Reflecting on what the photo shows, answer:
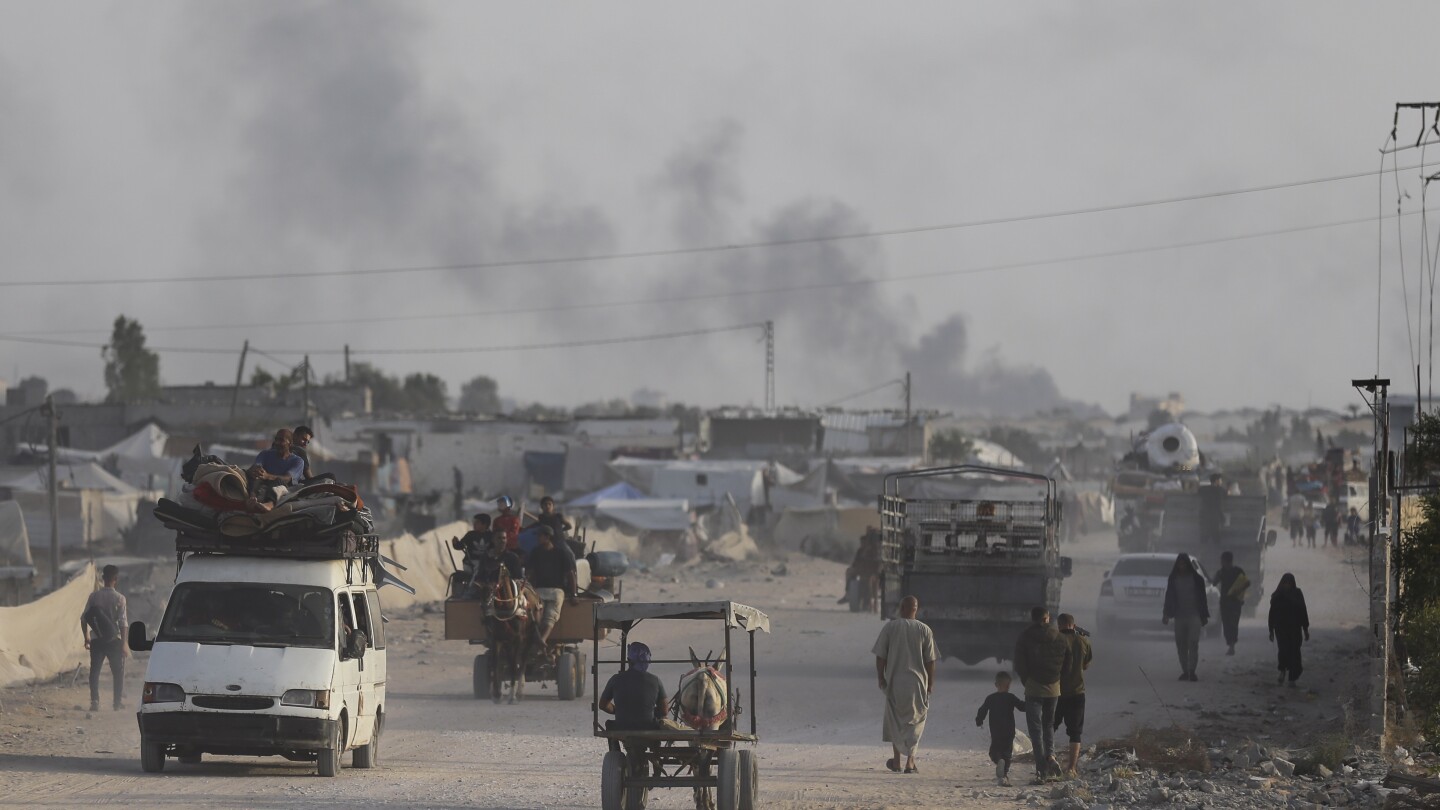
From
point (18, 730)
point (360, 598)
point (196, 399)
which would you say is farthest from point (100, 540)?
point (196, 399)

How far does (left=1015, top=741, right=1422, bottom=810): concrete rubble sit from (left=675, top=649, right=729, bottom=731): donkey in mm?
3345

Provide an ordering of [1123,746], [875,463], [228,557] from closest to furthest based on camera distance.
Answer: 1. [228,557]
2. [1123,746]
3. [875,463]

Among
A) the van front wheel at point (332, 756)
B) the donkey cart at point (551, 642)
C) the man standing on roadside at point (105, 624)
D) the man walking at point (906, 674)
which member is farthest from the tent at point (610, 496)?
the van front wheel at point (332, 756)

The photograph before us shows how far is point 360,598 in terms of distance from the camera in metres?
15.6

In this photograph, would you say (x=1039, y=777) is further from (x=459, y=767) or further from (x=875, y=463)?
(x=875, y=463)

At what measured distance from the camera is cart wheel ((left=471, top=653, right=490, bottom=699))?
21.6m

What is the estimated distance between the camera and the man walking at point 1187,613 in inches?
933

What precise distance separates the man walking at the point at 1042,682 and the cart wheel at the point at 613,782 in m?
5.08

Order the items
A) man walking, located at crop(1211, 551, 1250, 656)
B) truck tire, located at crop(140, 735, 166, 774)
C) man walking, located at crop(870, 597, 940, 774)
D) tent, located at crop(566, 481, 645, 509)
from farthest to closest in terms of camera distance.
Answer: tent, located at crop(566, 481, 645, 509), man walking, located at crop(1211, 551, 1250, 656), man walking, located at crop(870, 597, 940, 774), truck tire, located at crop(140, 735, 166, 774)

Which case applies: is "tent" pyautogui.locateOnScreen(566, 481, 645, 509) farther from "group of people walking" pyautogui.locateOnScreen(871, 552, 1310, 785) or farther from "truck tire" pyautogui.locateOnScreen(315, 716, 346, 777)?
"truck tire" pyautogui.locateOnScreen(315, 716, 346, 777)

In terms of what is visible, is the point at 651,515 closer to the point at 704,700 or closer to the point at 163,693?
the point at 163,693

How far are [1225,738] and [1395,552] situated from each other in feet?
10.5

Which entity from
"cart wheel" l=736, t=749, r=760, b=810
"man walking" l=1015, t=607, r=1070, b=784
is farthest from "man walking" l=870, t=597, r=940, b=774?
"cart wheel" l=736, t=749, r=760, b=810

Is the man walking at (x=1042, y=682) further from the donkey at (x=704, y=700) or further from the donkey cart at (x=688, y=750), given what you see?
the donkey at (x=704, y=700)
